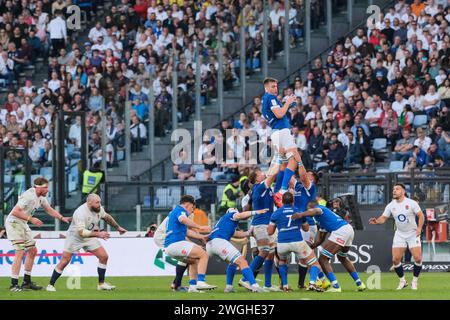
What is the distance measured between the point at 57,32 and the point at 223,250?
20.4 m

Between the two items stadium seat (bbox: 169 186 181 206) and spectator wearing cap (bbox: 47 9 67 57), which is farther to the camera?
spectator wearing cap (bbox: 47 9 67 57)

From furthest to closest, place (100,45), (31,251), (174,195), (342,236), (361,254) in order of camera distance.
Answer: (100,45), (174,195), (361,254), (31,251), (342,236)

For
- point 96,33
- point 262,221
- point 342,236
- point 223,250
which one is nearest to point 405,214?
point 342,236

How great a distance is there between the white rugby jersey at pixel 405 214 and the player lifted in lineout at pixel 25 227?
6072mm

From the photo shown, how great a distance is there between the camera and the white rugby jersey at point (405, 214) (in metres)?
26.2

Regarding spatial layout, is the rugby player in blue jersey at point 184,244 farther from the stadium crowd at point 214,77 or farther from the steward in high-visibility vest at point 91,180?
the stadium crowd at point 214,77

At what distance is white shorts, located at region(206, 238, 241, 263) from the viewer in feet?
81.0

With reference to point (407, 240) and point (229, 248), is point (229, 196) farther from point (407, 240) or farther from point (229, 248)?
point (229, 248)

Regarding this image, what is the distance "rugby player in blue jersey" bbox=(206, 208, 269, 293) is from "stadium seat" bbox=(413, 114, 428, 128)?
11452 mm

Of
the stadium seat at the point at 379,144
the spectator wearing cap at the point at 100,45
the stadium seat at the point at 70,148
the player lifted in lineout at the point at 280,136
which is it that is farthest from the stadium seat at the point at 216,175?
the player lifted in lineout at the point at 280,136

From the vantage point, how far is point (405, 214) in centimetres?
2623

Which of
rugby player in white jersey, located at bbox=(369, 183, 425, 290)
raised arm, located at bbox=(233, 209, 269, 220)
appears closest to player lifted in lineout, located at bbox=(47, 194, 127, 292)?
raised arm, located at bbox=(233, 209, 269, 220)

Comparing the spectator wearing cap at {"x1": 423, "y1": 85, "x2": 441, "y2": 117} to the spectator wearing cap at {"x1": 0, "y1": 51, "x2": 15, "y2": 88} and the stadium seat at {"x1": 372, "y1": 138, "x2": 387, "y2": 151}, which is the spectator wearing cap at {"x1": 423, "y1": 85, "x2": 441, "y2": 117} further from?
the spectator wearing cap at {"x1": 0, "y1": 51, "x2": 15, "y2": 88}

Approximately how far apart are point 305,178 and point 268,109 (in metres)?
1.47
